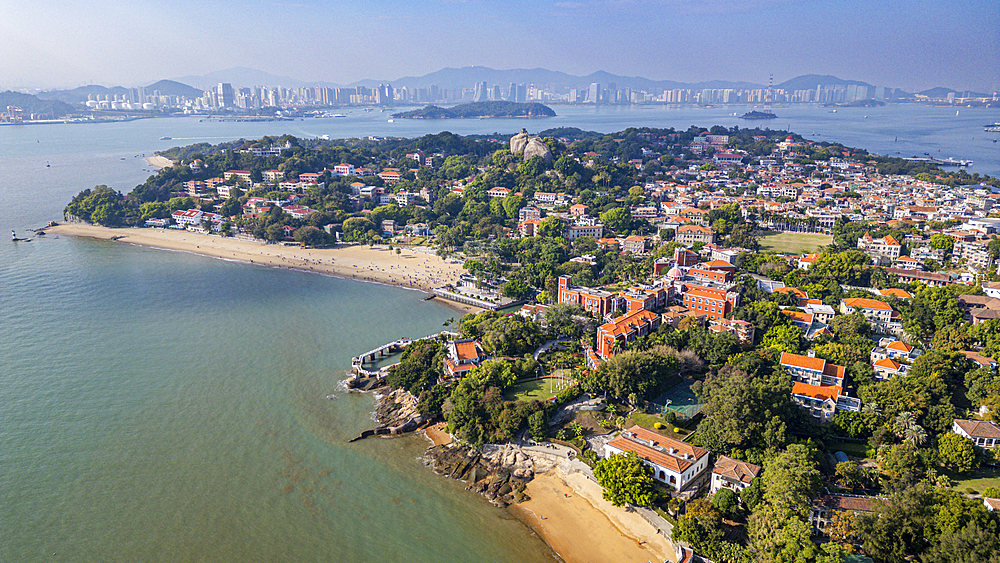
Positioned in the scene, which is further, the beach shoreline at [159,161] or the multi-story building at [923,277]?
the beach shoreline at [159,161]

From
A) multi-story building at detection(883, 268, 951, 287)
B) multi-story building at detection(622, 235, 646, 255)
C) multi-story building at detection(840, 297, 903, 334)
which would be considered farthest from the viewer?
multi-story building at detection(622, 235, 646, 255)

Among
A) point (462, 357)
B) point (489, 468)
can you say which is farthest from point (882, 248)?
point (489, 468)

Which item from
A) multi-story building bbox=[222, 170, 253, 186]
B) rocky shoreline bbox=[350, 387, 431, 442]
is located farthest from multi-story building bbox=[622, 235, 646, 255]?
multi-story building bbox=[222, 170, 253, 186]

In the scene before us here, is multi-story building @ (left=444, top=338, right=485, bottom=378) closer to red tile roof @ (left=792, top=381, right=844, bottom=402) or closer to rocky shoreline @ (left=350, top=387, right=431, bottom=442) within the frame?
rocky shoreline @ (left=350, top=387, right=431, bottom=442)

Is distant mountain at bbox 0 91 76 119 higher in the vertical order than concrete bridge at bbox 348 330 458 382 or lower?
higher

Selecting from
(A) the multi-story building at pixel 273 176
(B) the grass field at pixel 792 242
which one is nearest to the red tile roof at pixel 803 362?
(B) the grass field at pixel 792 242

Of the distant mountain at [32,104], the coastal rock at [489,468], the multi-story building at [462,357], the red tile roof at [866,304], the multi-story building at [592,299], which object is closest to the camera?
the coastal rock at [489,468]

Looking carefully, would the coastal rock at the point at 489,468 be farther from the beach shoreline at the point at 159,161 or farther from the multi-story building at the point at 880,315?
the beach shoreline at the point at 159,161

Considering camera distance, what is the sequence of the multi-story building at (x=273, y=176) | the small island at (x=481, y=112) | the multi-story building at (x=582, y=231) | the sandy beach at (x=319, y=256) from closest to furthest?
the sandy beach at (x=319, y=256) → the multi-story building at (x=582, y=231) → the multi-story building at (x=273, y=176) → the small island at (x=481, y=112)
